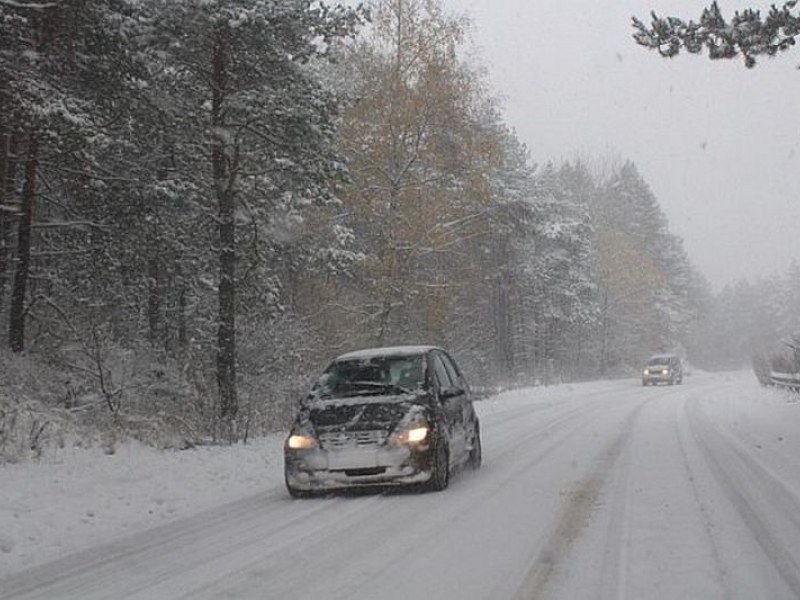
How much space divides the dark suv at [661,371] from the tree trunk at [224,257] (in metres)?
37.3

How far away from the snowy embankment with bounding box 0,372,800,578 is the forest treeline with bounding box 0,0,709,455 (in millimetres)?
914

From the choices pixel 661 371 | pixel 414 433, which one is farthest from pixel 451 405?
pixel 661 371

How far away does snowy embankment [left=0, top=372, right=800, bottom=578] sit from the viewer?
25.5 ft

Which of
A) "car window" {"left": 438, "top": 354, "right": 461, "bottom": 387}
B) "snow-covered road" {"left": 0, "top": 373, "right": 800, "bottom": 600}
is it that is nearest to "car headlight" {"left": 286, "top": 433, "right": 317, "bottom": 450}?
"snow-covered road" {"left": 0, "top": 373, "right": 800, "bottom": 600}

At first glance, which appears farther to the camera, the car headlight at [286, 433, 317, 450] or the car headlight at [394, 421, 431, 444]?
the car headlight at [286, 433, 317, 450]

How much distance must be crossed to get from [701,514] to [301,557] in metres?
3.79

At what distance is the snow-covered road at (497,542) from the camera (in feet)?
18.5

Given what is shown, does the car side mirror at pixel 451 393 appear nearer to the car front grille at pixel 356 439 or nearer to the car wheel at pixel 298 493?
the car front grille at pixel 356 439

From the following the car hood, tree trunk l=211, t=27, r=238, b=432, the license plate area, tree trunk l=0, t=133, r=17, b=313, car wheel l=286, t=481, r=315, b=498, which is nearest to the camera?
the license plate area

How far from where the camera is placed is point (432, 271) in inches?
1201

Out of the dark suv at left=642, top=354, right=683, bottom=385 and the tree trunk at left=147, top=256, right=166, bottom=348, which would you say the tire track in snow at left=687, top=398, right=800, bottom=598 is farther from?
the dark suv at left=642, top=354, right=683, bottom=385

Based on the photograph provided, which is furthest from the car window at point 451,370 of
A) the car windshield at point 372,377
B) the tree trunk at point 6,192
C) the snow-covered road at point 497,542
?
the tree trunk at point 6,192

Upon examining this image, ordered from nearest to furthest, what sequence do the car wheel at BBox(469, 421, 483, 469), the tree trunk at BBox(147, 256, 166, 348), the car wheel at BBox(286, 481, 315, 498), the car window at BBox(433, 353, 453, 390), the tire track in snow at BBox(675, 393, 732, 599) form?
1. the tire track in snow at BBox(675, 393, 732, 599)
2. the car wheel at BBox(286, 481, 315, 498)
3. the car window at BBox(433, 353, 453, 390)
4. the car wheel at BBox(469, 421, 483, 469)
5. the tree trunk at BBox(147, 256, 166, 348)

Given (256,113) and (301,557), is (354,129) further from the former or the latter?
(301,557)
